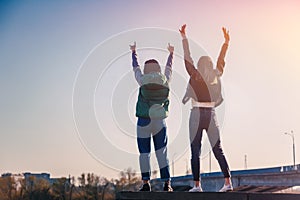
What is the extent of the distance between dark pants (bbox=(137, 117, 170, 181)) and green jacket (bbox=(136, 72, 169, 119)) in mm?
86

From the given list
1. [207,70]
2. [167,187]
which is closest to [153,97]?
[207,70]

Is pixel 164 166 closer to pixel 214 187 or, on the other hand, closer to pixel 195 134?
pixel 195 134

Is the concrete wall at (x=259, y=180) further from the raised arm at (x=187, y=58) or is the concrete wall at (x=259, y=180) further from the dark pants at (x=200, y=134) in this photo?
the dark pants at (x=200, y=134)

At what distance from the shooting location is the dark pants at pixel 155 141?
689 centimetres

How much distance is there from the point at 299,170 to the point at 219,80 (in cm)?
3716

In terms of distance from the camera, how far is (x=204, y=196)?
17.2ft

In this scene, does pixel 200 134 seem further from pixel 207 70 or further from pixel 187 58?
pixel 187 58

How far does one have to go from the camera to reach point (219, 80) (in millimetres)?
6461

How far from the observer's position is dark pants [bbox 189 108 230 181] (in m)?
6.25

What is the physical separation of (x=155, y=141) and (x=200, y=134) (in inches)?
34.1

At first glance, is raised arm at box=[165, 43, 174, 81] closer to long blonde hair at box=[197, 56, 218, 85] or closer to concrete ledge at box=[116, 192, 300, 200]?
long blonde hair at box=[197, 56, 218, 85]

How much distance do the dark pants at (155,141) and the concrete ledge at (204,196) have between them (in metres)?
0.52

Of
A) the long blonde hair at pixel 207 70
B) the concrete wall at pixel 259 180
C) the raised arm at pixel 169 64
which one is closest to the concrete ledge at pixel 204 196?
the long blonde hair at pixel 207 70

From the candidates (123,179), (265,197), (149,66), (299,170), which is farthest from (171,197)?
(123,179)
